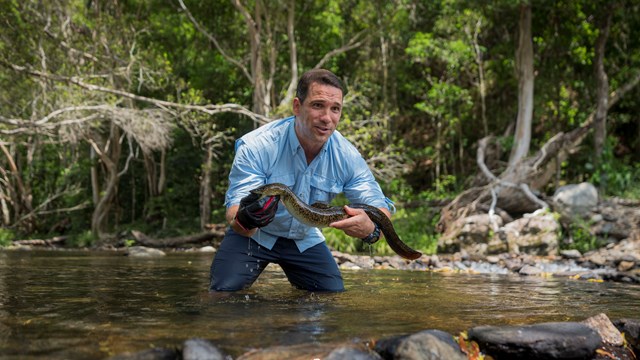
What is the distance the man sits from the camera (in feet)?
15.6

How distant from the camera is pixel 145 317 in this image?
4180 mm

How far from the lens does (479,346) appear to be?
3.56 m

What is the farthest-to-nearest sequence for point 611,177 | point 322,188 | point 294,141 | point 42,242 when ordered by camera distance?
point 42,242 → point 611,177 → point 322,188 → point 294,141

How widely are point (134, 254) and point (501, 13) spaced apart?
40.0 ft

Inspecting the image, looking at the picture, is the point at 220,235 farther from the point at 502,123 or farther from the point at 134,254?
the point at 502,123

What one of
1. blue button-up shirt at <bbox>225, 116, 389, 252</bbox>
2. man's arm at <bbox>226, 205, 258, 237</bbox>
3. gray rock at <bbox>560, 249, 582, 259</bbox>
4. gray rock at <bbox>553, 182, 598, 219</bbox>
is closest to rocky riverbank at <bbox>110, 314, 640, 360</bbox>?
man's arm at <bbox>226, 205, 258, 237</bbox>

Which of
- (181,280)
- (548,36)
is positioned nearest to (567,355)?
(181,280)

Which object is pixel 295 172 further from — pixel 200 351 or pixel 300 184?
pixel 200 351

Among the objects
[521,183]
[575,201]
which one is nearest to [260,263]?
[575,201]

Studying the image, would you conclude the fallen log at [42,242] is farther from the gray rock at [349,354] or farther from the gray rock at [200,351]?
the gray rock at [349,354]

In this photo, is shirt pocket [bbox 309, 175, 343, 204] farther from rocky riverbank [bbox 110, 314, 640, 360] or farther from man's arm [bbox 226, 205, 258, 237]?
rocky riverbank [bbox 110, 314, 640, 360]

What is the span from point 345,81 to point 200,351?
19076 mm

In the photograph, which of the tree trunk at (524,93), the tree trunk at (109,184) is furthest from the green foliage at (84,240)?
the tree trunk at (524,93)

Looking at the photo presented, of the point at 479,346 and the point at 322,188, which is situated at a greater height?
the point at 322,188
